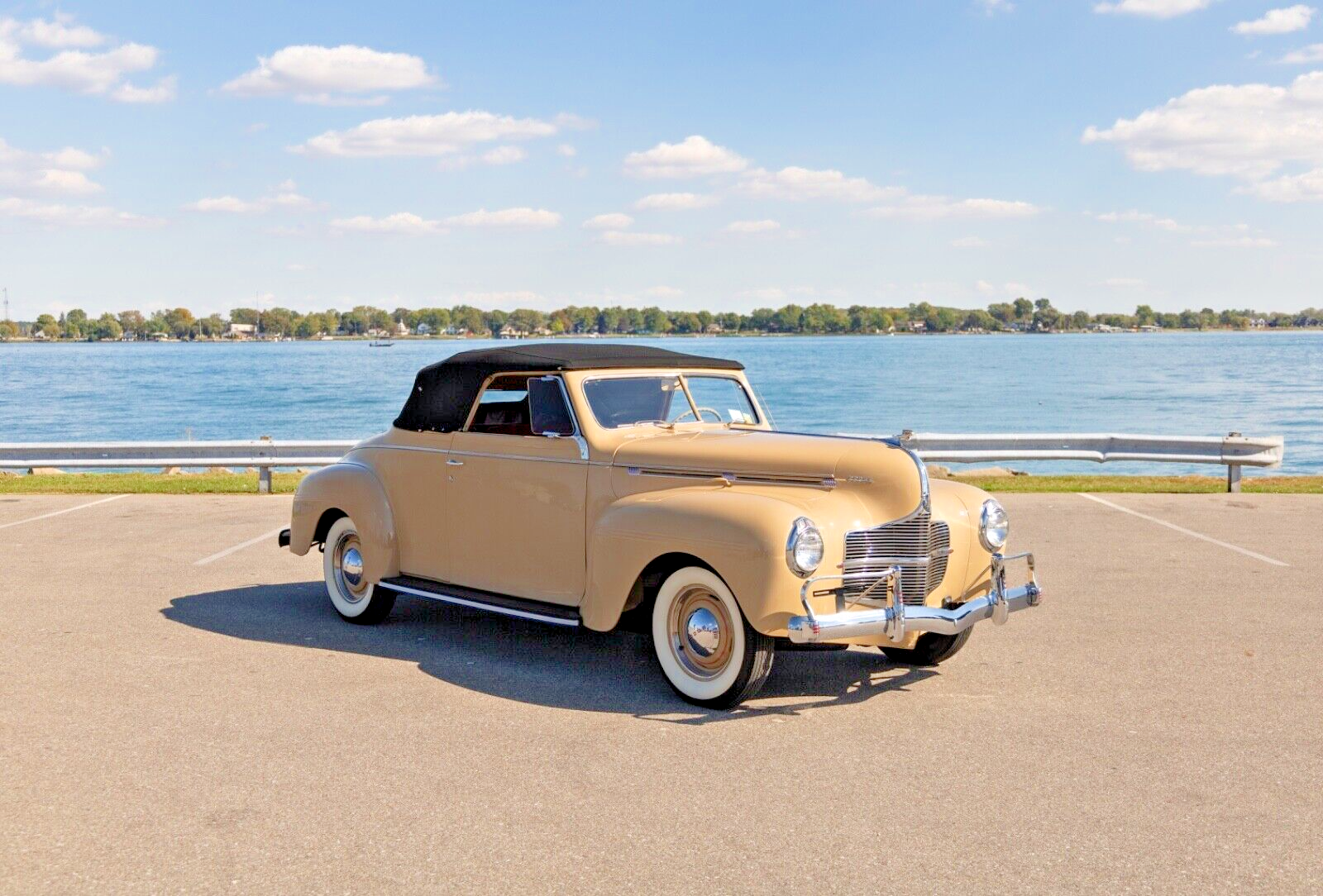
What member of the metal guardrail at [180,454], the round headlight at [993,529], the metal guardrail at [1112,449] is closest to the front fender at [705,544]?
the round headlight at [993,529]

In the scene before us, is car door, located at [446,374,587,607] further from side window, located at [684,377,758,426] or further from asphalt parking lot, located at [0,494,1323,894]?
side window, located at [684,377,758,426]

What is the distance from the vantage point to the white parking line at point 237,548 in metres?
10.5

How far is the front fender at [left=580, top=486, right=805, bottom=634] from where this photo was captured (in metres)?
5.71

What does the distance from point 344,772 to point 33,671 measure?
2.75m

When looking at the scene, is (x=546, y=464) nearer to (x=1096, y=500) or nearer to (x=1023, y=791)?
(x=1023, y=791)

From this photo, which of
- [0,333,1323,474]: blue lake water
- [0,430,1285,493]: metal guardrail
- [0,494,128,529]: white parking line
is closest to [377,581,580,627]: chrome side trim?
[0,494,128,529]: white parking line

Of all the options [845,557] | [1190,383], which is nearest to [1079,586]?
[845,557]

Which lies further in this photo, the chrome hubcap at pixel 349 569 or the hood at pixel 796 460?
the chrome hubcap at pixel 349 569

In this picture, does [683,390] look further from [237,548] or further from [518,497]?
[237,548]

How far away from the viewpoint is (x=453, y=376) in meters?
7.69

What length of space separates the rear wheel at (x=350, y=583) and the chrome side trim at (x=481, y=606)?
205mm

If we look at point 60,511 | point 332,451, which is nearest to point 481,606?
point 60,511

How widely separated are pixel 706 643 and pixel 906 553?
3.61 ft

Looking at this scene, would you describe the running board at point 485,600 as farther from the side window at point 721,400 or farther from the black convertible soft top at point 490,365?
the side window at point 721,400
